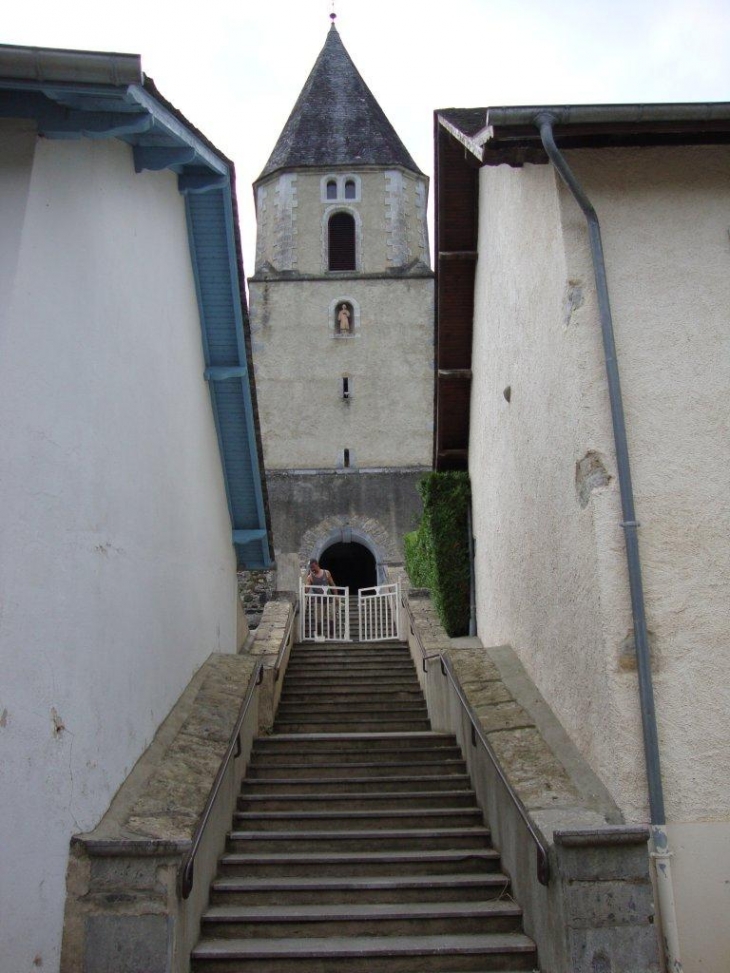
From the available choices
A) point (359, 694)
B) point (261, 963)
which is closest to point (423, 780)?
point (261, 963)

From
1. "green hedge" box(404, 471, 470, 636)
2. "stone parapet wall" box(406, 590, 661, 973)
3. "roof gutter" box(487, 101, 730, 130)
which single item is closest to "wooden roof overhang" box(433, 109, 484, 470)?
"green hedge" box(404, 471, 470, 636)

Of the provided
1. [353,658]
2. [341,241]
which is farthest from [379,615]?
[341,241]

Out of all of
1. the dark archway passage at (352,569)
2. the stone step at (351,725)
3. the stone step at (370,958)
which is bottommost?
the stone step at (370,958)

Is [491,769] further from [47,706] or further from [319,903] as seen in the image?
[47,706]

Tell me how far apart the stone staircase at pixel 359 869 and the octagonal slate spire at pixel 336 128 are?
20.9 m

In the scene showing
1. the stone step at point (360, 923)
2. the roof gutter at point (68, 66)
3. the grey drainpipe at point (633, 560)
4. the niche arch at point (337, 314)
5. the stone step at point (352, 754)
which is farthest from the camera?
the niche arch at point (337, 314)

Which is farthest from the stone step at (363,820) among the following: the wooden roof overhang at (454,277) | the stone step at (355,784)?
the wooden roof overhang at (454,277)

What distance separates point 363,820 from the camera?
7.08 m

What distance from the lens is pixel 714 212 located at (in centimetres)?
595

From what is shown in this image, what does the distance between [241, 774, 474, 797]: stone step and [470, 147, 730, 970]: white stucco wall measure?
141 centimetres

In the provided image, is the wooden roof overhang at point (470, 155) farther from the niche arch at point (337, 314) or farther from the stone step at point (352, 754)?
the niche arch at point (337, 314)

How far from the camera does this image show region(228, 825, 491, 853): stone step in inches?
262

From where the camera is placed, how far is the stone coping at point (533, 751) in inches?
201

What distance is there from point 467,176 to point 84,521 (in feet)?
18.2
